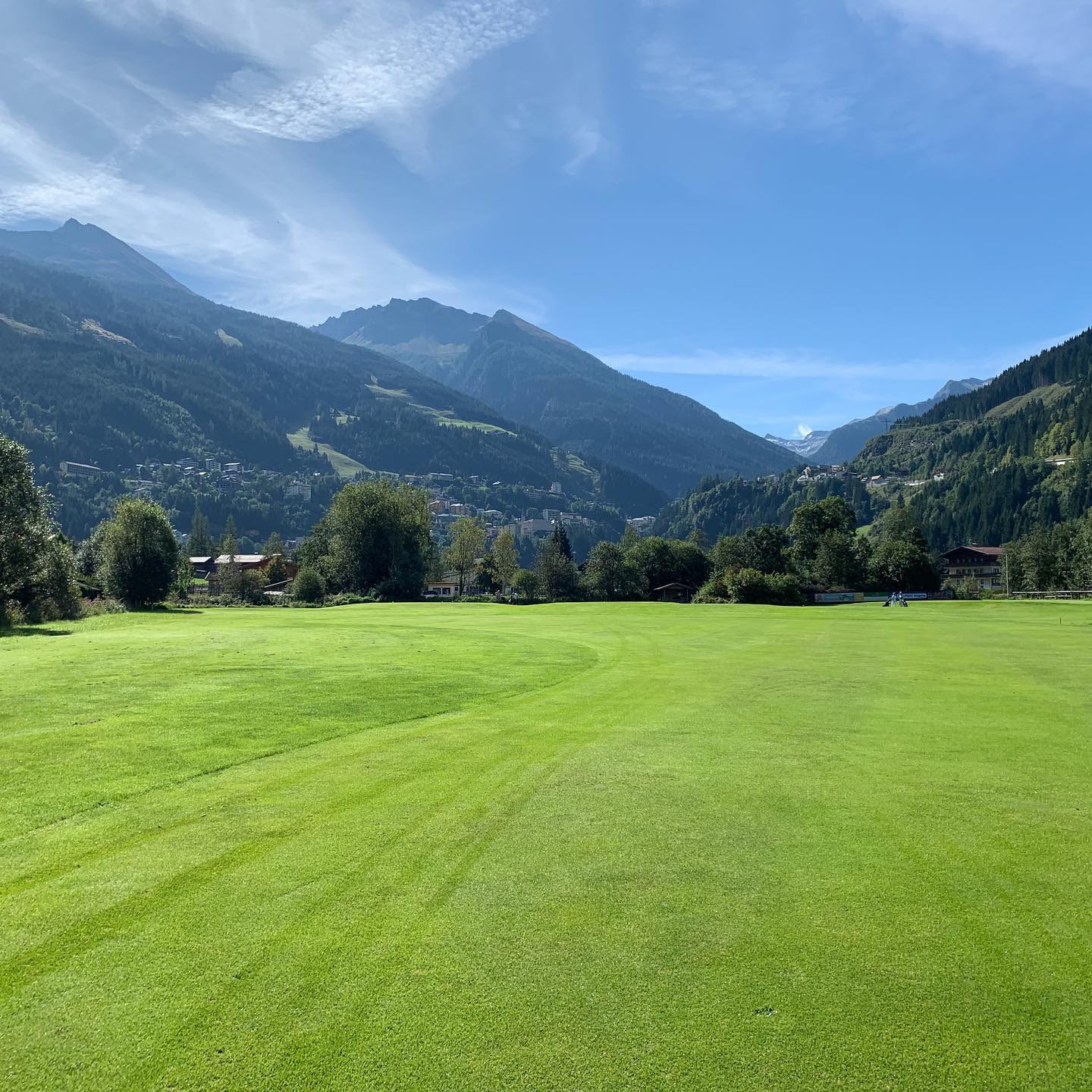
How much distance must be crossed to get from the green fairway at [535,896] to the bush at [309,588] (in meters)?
76.7

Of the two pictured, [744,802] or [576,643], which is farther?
[576,643]

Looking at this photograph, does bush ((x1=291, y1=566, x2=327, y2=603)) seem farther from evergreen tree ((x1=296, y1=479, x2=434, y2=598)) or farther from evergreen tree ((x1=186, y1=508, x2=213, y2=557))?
evergreen tree ((x1=186, y1=508, x2=213, y2=557))

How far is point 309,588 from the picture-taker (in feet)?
295

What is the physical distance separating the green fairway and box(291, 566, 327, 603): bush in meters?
76.7

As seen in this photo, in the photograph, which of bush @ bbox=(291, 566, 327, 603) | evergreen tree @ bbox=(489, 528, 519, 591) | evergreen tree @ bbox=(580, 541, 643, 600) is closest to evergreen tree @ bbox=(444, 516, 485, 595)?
evergreen tree @ bbox=(489, 528, 519, 591)

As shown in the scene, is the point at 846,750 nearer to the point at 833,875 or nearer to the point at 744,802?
the point at 744,802

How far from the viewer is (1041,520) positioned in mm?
184250

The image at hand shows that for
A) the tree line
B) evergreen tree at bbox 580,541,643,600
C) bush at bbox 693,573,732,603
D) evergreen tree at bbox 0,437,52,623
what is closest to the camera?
evergreen tree at bbox 0,437,52,623

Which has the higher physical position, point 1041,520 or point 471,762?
point 1041,520

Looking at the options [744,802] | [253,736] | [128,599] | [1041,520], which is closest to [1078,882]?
[744,802]

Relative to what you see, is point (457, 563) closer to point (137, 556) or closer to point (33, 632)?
point (137, 556)

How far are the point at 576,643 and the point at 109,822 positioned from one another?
22942 millimetres

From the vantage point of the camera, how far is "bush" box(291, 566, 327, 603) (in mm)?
89750

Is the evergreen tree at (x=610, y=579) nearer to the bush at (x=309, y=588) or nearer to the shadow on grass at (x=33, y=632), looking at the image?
the bush at (x=309, y=588)
